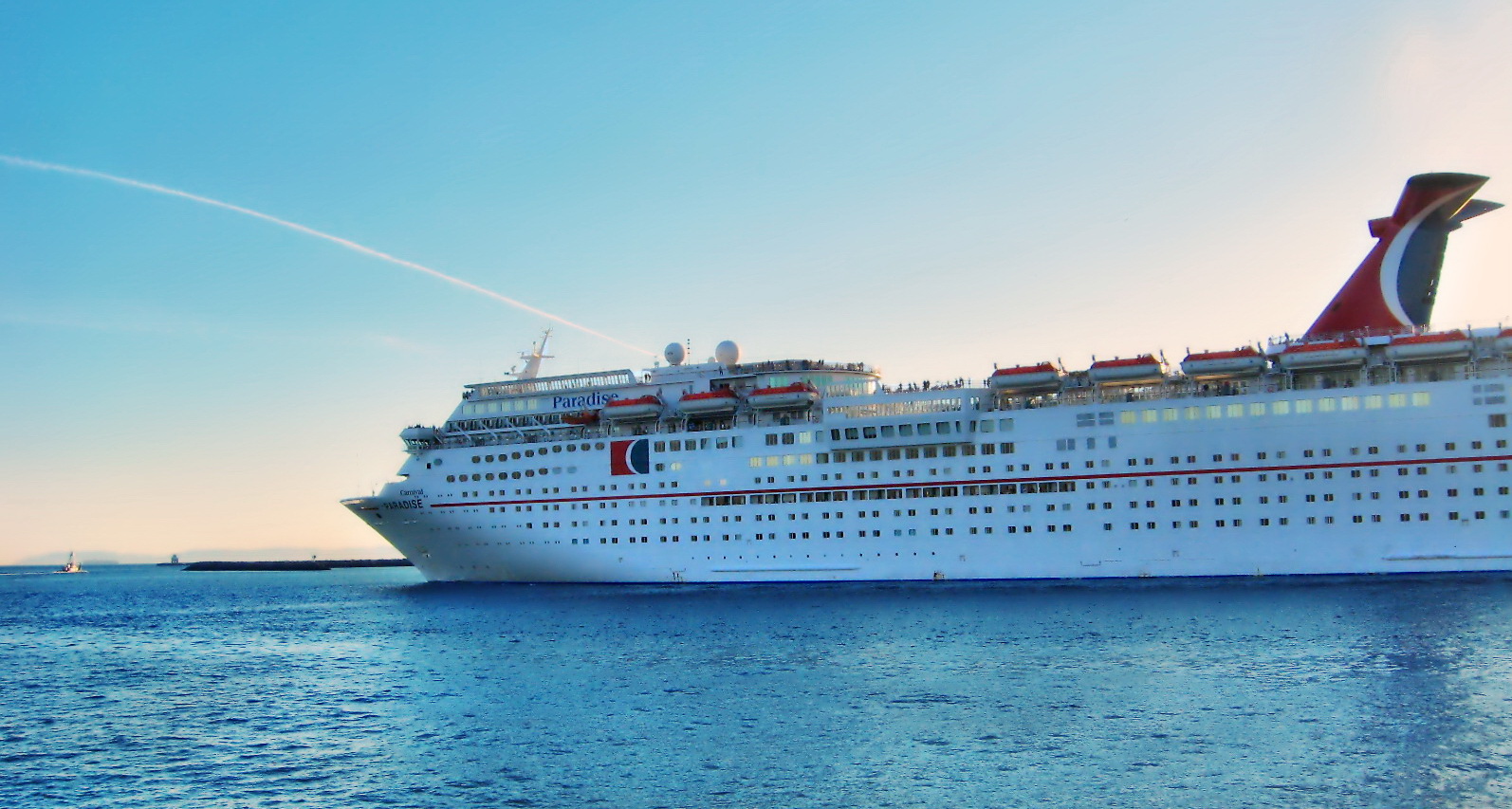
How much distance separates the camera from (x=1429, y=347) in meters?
45.0

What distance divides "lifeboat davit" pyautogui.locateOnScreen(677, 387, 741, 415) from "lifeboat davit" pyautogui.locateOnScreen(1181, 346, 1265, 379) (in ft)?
71.0

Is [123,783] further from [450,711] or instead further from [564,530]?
[564,530]

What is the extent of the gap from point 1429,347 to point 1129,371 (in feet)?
38.1

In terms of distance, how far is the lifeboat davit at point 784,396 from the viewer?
5484 centimetres

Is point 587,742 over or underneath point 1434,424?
underneath

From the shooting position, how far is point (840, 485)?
52781mm

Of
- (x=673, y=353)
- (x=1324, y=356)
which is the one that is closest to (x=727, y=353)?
(x=673, y=353)

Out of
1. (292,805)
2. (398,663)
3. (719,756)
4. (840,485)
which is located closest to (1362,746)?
(719,756)

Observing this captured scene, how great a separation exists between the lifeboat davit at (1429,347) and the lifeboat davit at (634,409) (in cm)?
3378

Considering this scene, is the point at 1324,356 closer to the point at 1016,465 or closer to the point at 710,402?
the point at 1016,465

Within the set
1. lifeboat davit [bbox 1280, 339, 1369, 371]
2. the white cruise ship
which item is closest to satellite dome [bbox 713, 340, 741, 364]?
the white cruise ship

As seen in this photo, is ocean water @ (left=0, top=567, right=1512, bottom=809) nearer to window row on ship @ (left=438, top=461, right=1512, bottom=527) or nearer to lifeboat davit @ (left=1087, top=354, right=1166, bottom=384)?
window row on ship @ (left=438, top=461, right=1512, bottom=527)

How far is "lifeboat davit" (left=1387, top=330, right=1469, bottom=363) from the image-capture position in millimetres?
44719

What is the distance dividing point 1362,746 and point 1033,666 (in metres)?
9.84
